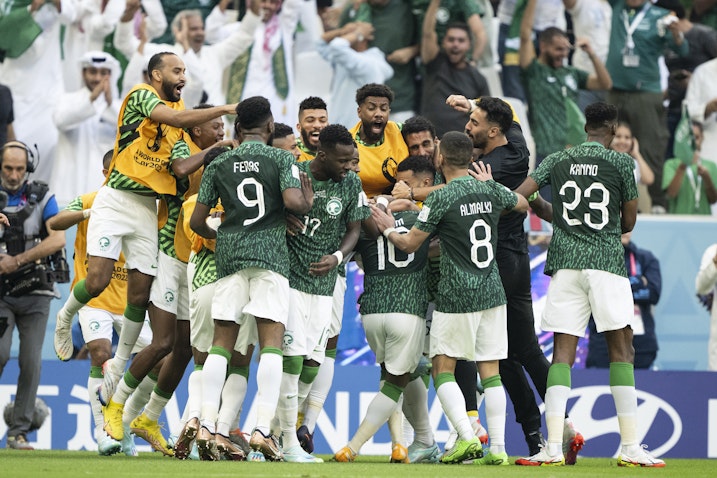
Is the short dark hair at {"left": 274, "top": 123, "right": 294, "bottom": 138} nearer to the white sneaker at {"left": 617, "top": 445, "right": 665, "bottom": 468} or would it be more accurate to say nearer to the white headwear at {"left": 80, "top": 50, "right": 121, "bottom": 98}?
the white sneaker at {"left": 617, "top": 445, "right": 665, "bottom": 468}

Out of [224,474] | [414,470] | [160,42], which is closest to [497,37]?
[160,42]

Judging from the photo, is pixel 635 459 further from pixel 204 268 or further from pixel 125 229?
pixel 125 229

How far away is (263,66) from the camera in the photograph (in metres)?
16.0

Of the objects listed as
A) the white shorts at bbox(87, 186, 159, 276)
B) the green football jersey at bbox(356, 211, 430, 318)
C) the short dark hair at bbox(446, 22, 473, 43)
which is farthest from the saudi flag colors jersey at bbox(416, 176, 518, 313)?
the short dark hair at bbox(446, 22, 473, 43)

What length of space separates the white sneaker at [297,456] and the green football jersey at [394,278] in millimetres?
1236

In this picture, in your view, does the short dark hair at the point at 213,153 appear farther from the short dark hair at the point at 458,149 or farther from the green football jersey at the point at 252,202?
the short dark hair at the point at 458,149

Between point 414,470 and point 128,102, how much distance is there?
3629 millimetres

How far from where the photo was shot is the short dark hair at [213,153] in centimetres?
982

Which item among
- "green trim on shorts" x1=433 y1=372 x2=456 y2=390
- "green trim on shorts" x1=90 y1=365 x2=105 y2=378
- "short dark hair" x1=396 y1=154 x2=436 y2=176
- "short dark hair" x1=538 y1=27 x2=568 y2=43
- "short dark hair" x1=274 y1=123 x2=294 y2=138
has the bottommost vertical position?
"green trim on shorts" x1=90 y1=365 x2=105 y2=378

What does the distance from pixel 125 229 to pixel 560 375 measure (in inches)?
140

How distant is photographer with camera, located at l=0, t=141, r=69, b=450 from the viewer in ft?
41.5

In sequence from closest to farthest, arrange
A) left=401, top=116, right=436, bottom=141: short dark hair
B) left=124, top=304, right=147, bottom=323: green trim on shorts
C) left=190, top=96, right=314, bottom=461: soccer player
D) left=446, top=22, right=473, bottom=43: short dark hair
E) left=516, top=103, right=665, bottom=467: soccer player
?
left=190, top=96, right=314, bottom=461: soccer player → left=516, top=103, right=665, bottom=467: soccer player → left=124, top=304, right=147, bottom=323: green trim on shorts → left=401, top=116, right=436, bottom=141: short dark hair → left=446, top=22, right=473, bottom=43: short dark hair

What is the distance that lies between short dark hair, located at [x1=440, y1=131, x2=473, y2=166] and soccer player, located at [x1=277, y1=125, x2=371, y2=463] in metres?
0.73

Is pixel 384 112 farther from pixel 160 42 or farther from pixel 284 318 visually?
pixel 160 42
